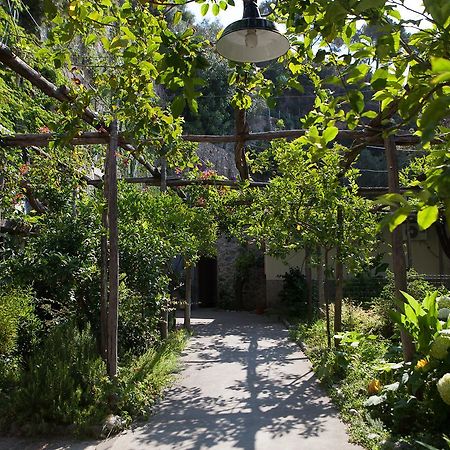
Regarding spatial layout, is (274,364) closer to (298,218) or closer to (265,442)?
(298,218)

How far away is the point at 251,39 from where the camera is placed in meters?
2.95

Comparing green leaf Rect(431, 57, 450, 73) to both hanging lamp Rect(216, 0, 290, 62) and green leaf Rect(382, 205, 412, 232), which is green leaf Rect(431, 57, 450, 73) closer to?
green leaf Rect(382, 205, 412, 232)

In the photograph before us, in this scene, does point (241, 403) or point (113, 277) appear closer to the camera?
point (113, 277)

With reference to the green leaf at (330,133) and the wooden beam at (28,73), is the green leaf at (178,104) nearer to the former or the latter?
the green leaf at (330,133)

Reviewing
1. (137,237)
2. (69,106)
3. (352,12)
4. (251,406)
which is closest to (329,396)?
(251,406)

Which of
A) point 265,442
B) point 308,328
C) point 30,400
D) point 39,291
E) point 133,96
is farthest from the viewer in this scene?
point 308,328

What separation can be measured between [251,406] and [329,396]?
3.19 feet

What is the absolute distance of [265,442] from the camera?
4.41 meters

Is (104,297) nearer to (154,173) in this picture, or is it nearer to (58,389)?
(58,389)

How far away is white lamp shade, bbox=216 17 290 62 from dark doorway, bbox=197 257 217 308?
16.4 m

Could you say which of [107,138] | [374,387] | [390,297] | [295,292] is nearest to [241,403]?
[374,387]

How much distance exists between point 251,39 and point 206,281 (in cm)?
1705

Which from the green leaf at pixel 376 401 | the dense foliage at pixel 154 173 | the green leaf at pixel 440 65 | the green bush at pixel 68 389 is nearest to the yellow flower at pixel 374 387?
the dense foliage at pixel 154 173

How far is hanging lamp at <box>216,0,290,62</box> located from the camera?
2.89 metres
